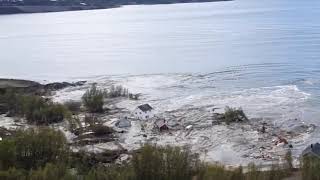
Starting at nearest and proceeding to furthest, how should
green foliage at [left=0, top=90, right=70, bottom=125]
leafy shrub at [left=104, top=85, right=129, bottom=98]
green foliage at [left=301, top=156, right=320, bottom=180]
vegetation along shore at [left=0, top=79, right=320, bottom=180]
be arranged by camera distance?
vegetation along shore at [left=0, top=79, right=320, bottom=180]
green foliage at [left=301, top=156, right=320, bottom=180]
green foliage at [left=0, top=90, right=70, bottom=125]
leafy shrub at [left=104, top=85, right=129, bottom=98]

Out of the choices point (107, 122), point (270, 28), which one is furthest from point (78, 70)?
point (270, 28)

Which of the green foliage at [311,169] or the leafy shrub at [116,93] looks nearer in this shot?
the green foliage at [311,169]

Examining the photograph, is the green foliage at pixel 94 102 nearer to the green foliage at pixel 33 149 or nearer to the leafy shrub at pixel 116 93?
the leafy shrub at pixel 116 93

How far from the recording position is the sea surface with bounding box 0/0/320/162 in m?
44.0

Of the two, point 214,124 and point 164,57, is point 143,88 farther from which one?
point 164,57

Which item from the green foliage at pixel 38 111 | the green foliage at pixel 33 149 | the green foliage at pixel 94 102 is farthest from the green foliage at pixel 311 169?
the green foliage at pixel 94 102

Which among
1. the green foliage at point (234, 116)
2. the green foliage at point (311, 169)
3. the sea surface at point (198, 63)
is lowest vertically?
the sea surface at point (198, 63)

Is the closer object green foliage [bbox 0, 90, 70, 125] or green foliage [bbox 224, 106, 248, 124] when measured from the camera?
green foliage [bbox 224, 106, 248, 124]

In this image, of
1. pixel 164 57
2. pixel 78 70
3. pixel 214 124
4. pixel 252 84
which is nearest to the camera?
pixel 214 124

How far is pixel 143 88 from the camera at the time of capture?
52.7 meters

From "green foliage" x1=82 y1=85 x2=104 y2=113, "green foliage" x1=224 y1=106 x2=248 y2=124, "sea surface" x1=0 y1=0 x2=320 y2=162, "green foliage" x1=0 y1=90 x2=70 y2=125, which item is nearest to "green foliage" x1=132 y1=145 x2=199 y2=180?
"sea surface" x1=0 y1=0 x2=320 y2=162

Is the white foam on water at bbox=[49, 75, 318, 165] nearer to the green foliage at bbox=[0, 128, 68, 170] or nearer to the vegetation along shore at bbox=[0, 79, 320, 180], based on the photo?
the vegetation along shore at bbox=[0, 79, 320, 180]

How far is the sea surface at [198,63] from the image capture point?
44.0 meters

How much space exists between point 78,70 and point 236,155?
43717 millimetres
